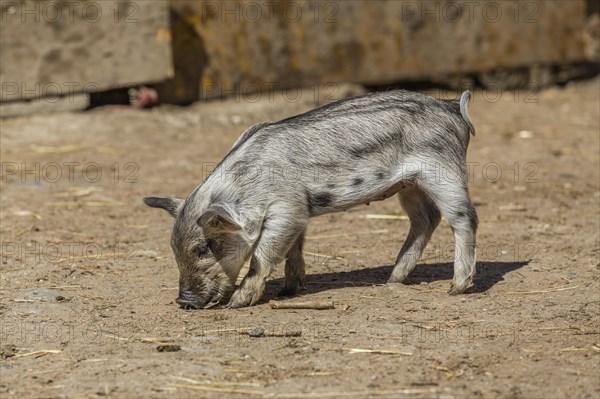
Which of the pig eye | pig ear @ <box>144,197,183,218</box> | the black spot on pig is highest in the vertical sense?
the black spot on pig

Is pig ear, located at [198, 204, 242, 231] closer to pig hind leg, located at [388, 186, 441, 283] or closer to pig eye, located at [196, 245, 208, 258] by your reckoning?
pig eye, located at [196, 245, 208, 258]

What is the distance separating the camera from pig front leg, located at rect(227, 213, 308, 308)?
6.55 m

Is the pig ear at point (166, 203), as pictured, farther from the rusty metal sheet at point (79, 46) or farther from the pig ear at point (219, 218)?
the rusty metal sheet at point (79, 46)

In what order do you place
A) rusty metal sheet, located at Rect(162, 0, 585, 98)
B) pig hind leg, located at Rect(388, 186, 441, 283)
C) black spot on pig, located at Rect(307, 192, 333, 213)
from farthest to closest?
1. rusty metal sheet, located at Rect(162, 0, 585, 98)
2. pig hind leg, located at Rect(388, 186, 441, 283)
3. black spot on pig, located at Rect(307, 192, 333, 213)

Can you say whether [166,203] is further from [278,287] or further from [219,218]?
[278,287]

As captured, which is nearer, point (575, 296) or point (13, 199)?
point (575, 296)

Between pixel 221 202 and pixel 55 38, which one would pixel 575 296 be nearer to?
pixel 221 202

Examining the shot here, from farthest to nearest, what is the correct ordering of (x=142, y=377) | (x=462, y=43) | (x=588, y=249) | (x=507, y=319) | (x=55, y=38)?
(x=462, y=43) → (x=55, y=38) → (x=588, y=249) → (x=507, y=319) → (x=142, y=377)

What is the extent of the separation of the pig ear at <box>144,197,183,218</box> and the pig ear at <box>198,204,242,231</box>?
440 millimetres

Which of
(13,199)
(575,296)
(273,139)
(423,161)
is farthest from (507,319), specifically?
(13,199)

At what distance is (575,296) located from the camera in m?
6.76

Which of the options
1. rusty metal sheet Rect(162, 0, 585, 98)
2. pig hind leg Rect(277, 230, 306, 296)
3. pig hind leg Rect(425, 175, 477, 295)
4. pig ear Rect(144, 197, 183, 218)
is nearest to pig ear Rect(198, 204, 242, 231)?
pig ear Rect(144, 197, 183, 218)

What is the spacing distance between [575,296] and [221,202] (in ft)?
7.31

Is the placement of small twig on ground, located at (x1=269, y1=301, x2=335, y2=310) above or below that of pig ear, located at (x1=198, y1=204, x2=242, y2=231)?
below
